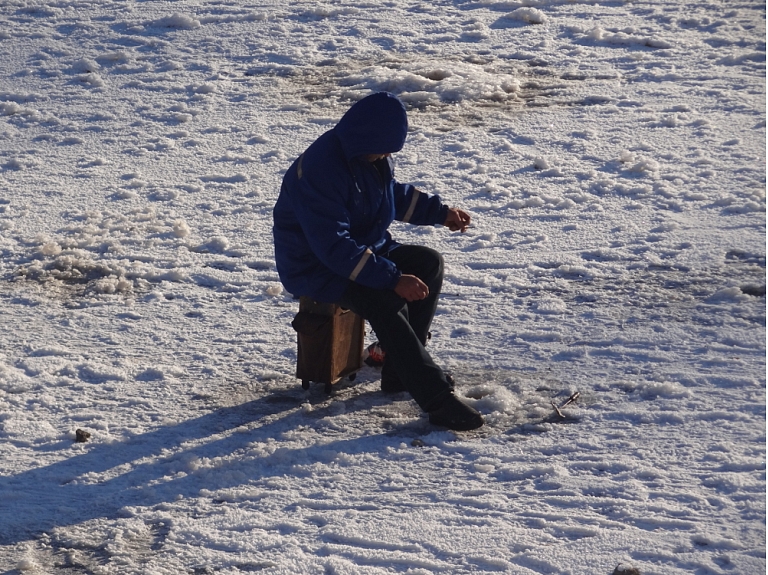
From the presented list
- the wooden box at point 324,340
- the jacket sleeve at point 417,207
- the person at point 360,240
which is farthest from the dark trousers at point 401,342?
the jacket sleeve at point 417,207

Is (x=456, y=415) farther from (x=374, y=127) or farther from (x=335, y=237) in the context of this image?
(x=374, y=127)

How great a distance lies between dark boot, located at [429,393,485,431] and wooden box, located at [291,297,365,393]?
58 cm

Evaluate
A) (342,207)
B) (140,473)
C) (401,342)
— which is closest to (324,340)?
(401,342)

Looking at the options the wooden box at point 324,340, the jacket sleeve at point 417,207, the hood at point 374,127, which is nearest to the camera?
the hood at point 374,127

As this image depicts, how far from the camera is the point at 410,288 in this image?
4.03 metres

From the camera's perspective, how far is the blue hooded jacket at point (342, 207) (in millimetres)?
4004

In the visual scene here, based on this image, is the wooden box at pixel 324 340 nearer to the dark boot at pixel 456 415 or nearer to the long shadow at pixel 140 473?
the long shadow at pixel 140 473

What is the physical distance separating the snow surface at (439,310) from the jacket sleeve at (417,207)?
2.26ft

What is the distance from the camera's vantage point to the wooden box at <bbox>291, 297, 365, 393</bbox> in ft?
14.3

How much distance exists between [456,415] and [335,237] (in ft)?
3.01

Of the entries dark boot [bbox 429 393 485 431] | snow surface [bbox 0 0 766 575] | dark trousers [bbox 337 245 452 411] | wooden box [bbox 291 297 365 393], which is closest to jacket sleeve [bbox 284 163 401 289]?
dark trousers [bbox 337 245 452 411]

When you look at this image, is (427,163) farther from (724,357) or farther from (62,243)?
(724,357)

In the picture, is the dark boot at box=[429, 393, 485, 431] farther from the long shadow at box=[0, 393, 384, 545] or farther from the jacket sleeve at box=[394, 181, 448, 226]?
the jacket sleeve at box=[394, 181, 448, 226]

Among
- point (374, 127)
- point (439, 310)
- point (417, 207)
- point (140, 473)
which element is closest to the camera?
point (140, 473)
